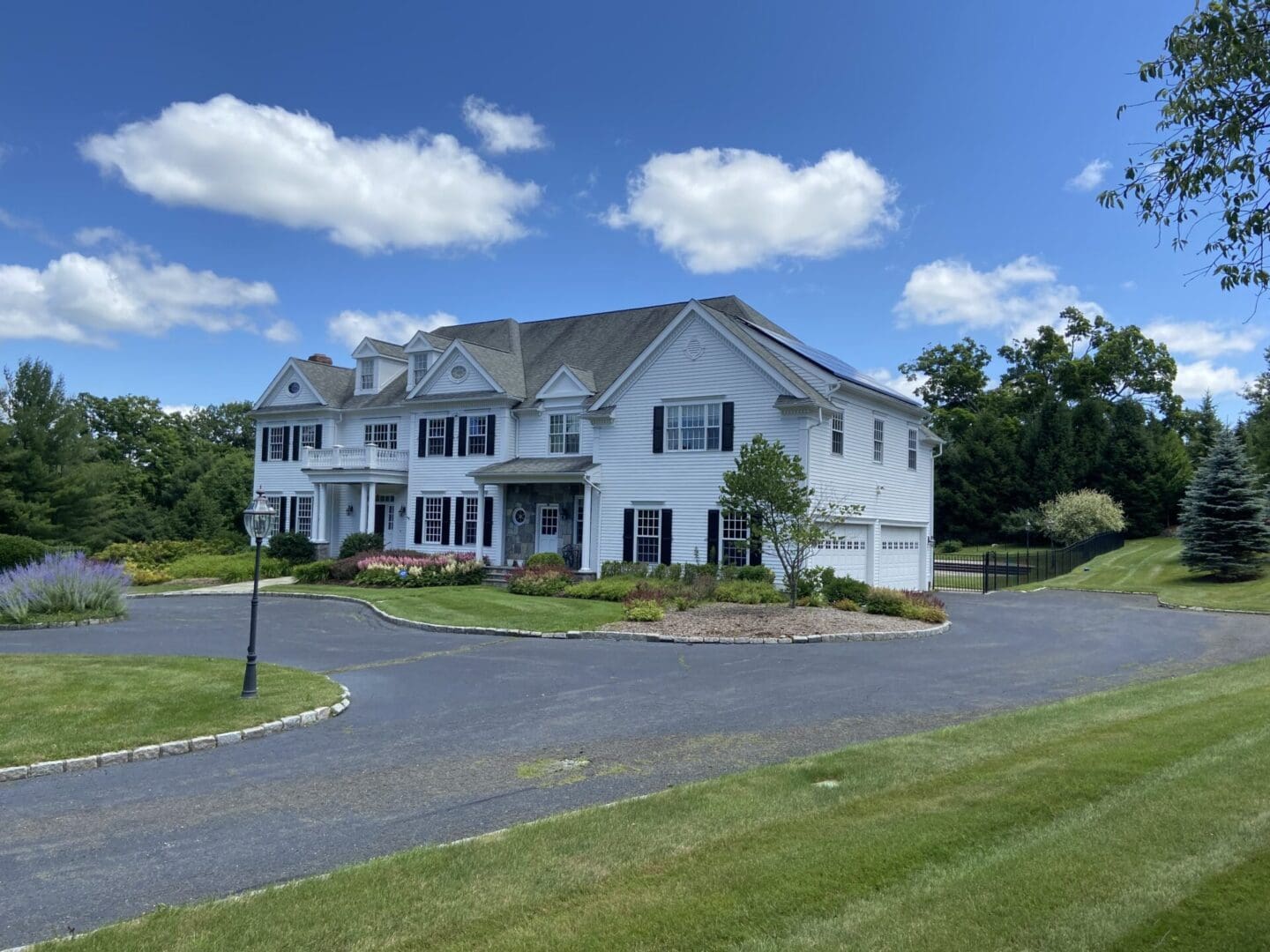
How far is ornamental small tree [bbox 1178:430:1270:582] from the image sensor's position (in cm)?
3144

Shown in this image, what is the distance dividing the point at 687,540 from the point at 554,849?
1980cm

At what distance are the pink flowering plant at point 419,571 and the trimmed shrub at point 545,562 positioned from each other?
220 cm

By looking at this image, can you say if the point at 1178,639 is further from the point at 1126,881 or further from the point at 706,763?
the point at 1126,881

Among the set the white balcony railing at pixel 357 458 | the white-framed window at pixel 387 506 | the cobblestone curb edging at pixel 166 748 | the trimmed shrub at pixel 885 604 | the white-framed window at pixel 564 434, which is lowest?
the cobblestone curb edging at pixel 166 748

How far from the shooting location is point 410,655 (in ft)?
49.7

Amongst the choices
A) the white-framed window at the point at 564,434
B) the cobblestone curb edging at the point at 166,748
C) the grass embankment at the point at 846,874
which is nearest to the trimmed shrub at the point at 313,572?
the white-framed window at the point at 564,434

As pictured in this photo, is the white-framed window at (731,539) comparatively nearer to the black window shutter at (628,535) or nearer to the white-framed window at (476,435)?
the black window shutter at (628,535)

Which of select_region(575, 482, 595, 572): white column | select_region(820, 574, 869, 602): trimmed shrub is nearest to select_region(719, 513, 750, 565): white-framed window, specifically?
select_region(820, 574, 869, 602): trimmed shrub

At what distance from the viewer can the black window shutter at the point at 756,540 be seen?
20.3m

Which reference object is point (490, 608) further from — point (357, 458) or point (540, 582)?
point (357, 458)

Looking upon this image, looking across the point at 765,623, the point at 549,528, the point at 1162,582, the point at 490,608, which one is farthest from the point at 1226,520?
the point at 490,608

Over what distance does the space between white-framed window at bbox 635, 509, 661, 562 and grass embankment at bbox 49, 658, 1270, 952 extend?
18654 millimetres

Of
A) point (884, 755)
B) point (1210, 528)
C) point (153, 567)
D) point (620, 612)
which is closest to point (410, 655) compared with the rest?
point (620, 612)

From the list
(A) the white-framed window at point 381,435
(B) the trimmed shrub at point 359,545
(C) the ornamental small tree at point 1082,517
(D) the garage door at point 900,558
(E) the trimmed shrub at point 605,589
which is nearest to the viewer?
(E) the trimmed shrub at point 605,589
